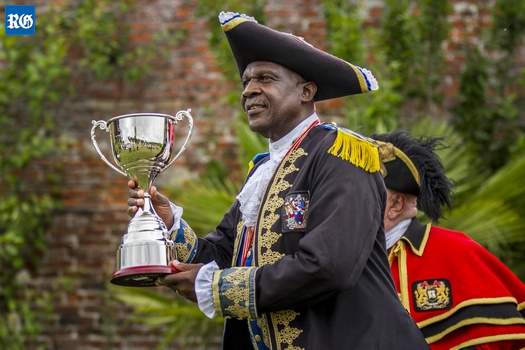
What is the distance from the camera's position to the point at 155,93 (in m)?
8.23

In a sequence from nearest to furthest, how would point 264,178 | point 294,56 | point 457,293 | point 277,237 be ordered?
point 277,237 < point 294,56 < point 264,178 < point 457,293

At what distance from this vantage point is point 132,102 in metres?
8.26

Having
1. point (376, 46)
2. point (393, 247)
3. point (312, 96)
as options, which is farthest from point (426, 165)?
point (376, 46)

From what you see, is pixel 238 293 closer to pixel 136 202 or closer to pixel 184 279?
pixel 184 279

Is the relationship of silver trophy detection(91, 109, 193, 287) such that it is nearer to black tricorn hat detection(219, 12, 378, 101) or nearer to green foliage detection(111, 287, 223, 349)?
black tricorn hat detection(219, 12, 378, 101)

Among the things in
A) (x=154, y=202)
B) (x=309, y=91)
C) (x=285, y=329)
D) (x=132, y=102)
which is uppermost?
(x=132, y=102)

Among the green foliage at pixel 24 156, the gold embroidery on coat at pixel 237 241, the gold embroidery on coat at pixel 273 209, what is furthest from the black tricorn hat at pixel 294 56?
the green foliage at pixel 24 156

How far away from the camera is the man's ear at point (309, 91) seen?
3816 mm

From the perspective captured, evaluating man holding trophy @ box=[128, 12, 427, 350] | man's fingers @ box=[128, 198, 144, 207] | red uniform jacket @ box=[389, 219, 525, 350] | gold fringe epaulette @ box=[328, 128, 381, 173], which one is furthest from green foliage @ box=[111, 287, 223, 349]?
gold fringe epaulette @ box=[328, 128, 381, 173]

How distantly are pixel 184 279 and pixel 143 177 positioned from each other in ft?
1.45

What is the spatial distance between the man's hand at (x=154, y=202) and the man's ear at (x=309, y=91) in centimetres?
59

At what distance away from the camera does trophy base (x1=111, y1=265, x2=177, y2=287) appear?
11.7 feet

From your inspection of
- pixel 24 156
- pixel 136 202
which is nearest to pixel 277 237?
pixel 136 202

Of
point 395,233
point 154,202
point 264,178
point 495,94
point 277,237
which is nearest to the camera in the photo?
point 277,237
